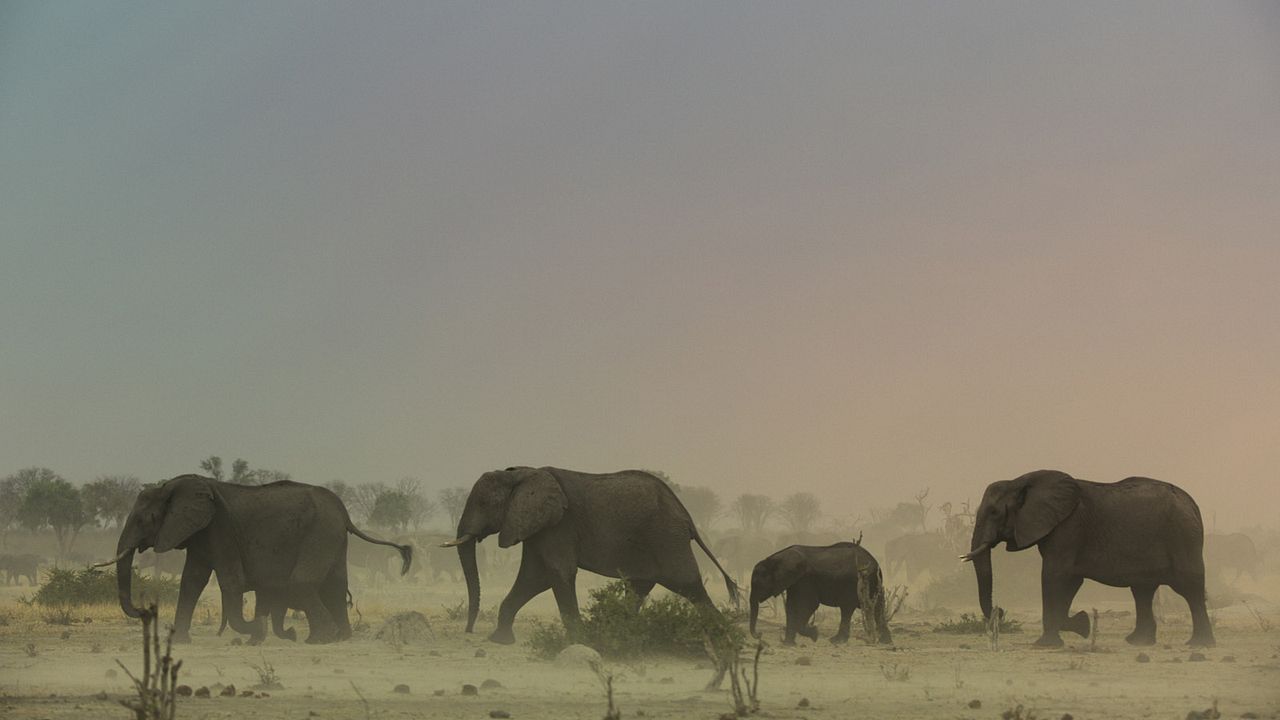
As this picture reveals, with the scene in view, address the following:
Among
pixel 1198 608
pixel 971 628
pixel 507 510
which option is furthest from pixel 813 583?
pixel 1198 608

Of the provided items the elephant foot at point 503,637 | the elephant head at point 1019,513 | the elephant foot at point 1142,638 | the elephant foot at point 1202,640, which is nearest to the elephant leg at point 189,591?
the elephant foot at point 503,637

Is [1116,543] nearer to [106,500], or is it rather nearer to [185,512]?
[185,512]

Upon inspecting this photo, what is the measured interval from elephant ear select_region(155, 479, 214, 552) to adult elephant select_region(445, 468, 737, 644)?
13.3 ft

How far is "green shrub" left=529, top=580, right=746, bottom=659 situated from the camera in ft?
63.4

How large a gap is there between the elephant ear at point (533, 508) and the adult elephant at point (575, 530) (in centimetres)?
2

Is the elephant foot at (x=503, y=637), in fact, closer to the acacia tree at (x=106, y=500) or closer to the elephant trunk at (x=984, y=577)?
the elephant trunk at (x=984, y=577)

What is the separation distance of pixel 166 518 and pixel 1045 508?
47.5 feet

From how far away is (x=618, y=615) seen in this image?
2000cm

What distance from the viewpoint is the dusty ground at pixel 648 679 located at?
1438 cm

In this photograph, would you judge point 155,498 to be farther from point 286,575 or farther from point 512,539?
point 512,539

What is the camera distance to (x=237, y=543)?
75.5 feet

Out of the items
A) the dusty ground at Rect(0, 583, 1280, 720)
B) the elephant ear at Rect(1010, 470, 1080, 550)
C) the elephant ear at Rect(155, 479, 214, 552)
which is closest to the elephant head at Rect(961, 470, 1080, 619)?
the elephant ear at Rect(1010, 470, 1080, 550)

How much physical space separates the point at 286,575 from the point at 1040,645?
12317 millimetres

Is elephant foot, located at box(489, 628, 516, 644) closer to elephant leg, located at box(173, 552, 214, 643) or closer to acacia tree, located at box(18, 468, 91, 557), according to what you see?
elephant leg, located at box(173, 552, 214, 643)
